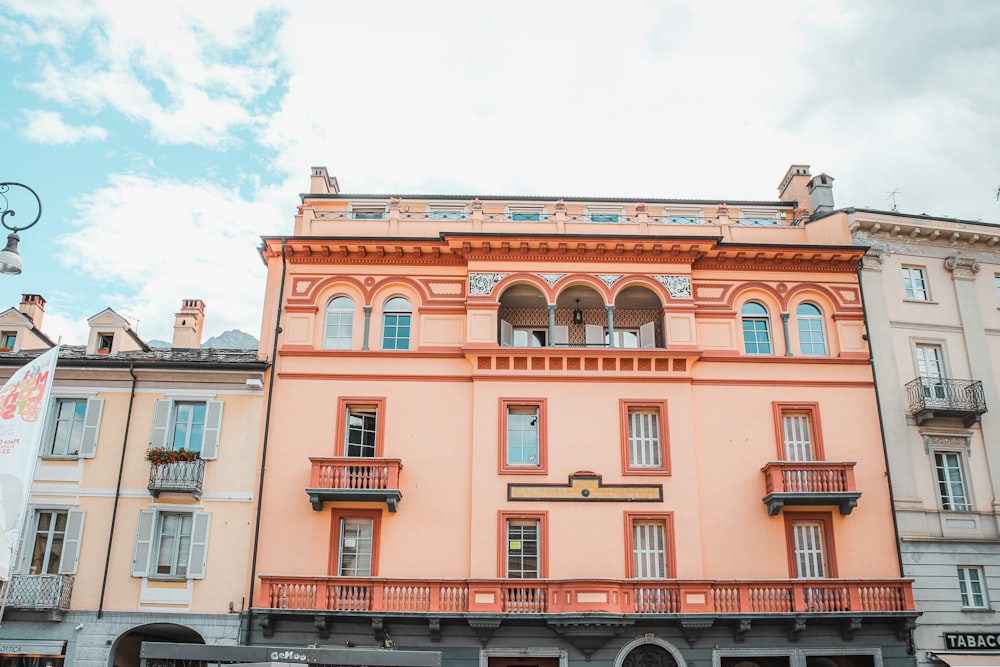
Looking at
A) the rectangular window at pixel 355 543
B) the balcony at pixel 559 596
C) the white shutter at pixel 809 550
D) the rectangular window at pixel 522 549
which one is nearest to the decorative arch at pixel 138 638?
the balcony at pixel 559 596

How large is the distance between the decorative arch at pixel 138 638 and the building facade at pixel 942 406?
21.3m

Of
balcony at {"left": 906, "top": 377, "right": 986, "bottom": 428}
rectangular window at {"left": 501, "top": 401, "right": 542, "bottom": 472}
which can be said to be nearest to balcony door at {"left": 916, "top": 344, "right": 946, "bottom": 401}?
balcony at {"left": 906, "top": 377, "right": 986, "bottom": 428}

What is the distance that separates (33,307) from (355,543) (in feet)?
51.0

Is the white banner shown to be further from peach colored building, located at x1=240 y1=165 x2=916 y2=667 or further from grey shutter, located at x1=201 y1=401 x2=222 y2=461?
peach colored building, located at x1=240 y1=165 x2=916 y2=667

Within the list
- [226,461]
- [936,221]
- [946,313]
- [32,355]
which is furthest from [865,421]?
[32,355]

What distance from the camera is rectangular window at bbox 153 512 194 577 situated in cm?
2623

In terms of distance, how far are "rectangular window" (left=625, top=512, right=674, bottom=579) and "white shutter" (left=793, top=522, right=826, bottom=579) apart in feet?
12.7

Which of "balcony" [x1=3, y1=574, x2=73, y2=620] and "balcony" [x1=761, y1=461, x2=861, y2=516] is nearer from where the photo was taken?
"balcony" [x1=3, y1=574, x2=73, y2=620]

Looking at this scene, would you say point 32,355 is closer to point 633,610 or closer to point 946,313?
point 633,610

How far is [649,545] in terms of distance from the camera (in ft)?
86.8

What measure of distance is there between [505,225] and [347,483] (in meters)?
9.99

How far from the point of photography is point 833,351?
2897 cm

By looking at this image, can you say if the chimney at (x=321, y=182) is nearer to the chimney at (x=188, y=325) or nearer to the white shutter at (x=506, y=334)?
the chimney at (x=188, y=325)

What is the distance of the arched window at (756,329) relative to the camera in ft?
95.5
